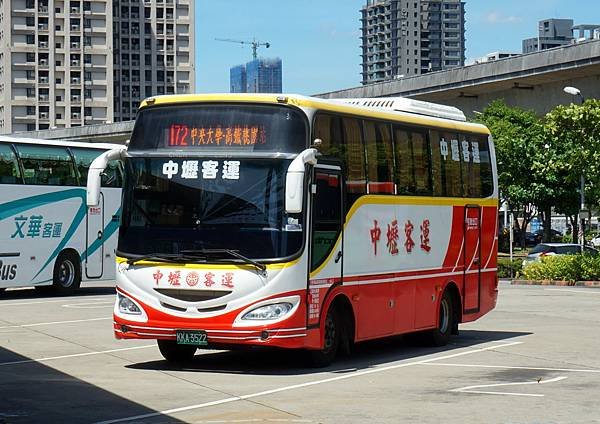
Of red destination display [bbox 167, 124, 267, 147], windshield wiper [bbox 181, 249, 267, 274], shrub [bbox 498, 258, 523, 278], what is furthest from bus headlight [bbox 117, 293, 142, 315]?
shrub [bbox 498, 258, 523, 278]

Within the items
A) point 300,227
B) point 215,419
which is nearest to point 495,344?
point 300,227

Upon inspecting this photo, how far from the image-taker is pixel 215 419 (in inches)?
459

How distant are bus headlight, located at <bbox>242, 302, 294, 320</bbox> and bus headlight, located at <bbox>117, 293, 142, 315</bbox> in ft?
4.82

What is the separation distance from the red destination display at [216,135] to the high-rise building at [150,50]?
172169 millimetres

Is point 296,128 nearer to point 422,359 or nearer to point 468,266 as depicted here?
point 422,359

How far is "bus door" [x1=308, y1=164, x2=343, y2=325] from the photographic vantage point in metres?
15.7

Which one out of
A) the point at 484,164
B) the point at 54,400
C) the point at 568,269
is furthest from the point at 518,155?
the point at 54,400

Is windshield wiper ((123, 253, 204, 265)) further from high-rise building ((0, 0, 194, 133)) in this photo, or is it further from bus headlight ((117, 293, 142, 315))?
high-rise building ((0, 0, 194, 133))

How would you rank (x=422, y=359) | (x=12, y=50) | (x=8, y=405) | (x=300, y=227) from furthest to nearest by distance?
(x=12, y=50) < (x=422, y=359) < (x=300, y=227) < (x=8, y=405)

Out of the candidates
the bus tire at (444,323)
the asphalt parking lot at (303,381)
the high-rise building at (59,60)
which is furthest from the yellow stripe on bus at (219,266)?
the high-rise building at (59,60)

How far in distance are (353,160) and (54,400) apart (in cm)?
564

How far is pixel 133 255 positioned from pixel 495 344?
700 cm

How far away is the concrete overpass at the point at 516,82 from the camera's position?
158 ft

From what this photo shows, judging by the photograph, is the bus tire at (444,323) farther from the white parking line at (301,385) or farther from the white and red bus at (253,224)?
the white and red bus at (253,224)
